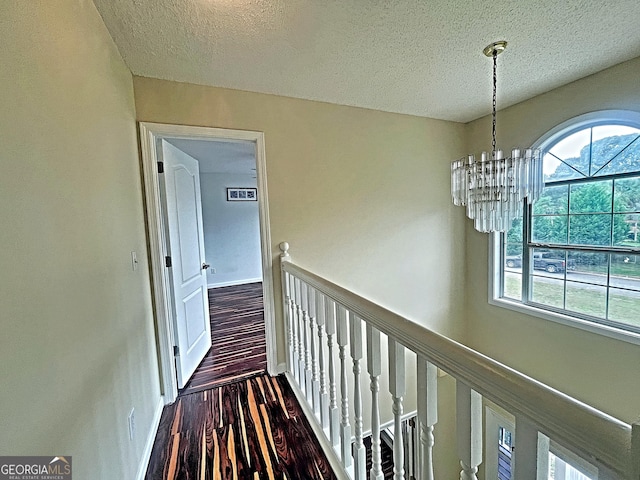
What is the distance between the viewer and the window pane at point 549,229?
8.71 feet

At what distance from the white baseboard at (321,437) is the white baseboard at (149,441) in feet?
Result: 3.12

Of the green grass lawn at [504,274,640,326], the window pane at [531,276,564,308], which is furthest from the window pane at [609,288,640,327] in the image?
the window pane at [531,276,564,308]

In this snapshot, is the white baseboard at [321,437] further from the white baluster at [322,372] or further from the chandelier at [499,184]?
the chandelier at [499,184]

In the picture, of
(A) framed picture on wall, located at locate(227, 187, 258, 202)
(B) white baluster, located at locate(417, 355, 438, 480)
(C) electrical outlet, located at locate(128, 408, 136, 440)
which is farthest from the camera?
(A) framed picture on wall, located at locate(227, 187, 258, 202)

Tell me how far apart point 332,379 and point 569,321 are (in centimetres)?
251

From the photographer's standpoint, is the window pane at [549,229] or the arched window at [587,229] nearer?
the arched window at [587,229]

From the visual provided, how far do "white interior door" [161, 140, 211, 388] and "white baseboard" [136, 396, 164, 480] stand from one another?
28 centimetres

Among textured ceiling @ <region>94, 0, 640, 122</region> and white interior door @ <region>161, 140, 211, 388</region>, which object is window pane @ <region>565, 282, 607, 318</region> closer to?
textured ceiling @ <region>94, 0, 640, 122</region>

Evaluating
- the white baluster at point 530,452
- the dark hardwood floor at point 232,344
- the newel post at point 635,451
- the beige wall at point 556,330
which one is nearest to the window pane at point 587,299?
the beige wall at point 556,330

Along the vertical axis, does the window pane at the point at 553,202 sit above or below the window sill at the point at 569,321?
above

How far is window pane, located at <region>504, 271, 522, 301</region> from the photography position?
3025mm

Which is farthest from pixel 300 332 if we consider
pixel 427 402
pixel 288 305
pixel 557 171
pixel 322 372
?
pixel 557 171

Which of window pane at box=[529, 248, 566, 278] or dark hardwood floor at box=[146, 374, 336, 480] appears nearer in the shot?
dark hardwood floor at box=[146, 374, 336, 480]

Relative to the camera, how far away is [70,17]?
1.08 metres
